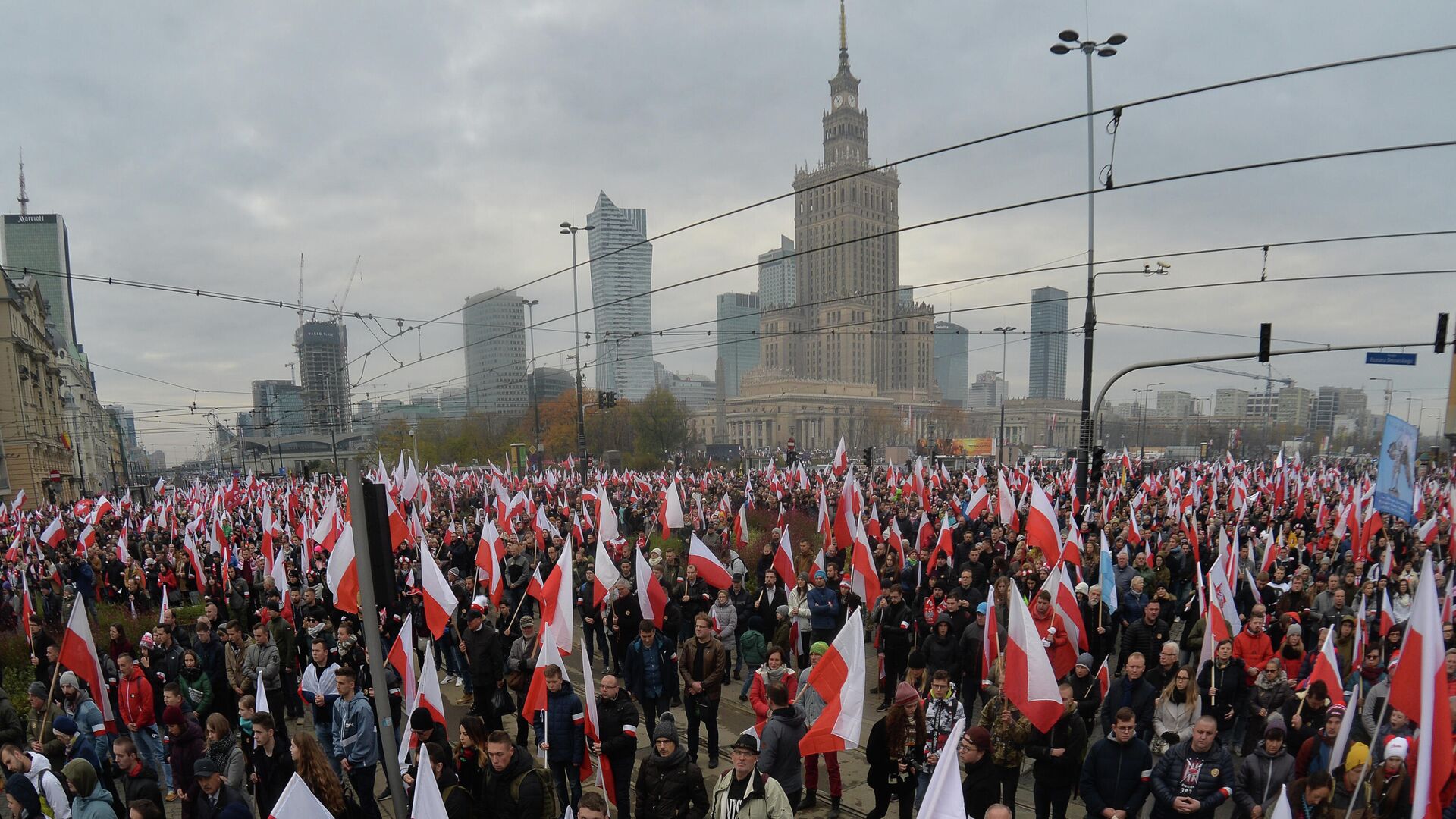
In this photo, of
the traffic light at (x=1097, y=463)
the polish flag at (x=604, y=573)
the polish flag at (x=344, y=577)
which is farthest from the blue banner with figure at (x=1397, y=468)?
the polish flag at (x=344, y=577)

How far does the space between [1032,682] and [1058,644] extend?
2373 millimetres

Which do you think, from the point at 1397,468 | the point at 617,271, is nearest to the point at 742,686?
the point at 1397,468

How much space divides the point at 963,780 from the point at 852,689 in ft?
3.36

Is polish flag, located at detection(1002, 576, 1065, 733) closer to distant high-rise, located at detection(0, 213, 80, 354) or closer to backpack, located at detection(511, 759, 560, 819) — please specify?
backpack, located at detection(511, 759, 560, 819)

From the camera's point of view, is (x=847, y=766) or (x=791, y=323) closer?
(x=847, y=766)

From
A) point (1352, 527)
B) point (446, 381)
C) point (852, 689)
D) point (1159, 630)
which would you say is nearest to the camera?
point (852, 689)

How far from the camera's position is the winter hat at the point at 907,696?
593cm

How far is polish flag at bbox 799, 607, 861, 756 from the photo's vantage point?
6.09 meters

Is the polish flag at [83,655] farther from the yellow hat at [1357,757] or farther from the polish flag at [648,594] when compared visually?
the yellow hat at [1357,757]

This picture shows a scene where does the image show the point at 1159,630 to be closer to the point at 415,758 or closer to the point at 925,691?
the point at 925,691

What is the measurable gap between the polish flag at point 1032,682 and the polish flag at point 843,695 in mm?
1135

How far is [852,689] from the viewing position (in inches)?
244

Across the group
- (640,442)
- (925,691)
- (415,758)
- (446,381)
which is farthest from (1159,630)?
(640,442)

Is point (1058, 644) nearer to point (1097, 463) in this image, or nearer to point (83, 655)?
point (83, 655)
